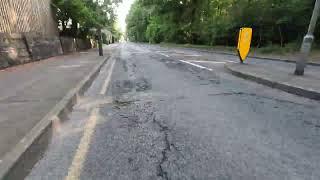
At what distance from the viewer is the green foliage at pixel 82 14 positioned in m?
24.2

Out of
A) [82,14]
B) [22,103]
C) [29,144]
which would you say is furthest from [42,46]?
[29,144]

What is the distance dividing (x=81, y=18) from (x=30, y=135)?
80.8 feet

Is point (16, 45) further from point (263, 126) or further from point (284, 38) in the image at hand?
point (284, 38)

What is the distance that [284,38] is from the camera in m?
23.5

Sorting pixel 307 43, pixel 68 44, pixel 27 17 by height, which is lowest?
pixel 68 44

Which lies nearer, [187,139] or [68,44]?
[187,139]

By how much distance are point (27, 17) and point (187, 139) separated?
16.1 m

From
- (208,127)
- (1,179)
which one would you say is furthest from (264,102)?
(1,179)

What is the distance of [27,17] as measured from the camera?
16438 mm

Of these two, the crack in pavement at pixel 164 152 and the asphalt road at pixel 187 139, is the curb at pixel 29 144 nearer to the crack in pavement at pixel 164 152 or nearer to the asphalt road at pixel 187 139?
the asphalt road at pixel 187 139

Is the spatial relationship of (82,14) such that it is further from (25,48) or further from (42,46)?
(25,48)

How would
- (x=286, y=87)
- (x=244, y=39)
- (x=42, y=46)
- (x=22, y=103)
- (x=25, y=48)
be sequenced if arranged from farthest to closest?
(x=42, y=46)
(x=25, y=48)
(x=244, y=39)
(x=286, y=87)
(x=22, y=103)

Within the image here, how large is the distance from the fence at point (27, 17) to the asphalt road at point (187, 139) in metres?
10.0

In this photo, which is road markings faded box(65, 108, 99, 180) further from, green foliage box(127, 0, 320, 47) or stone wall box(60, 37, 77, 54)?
stone wall box(60, 37, 77, 54)
